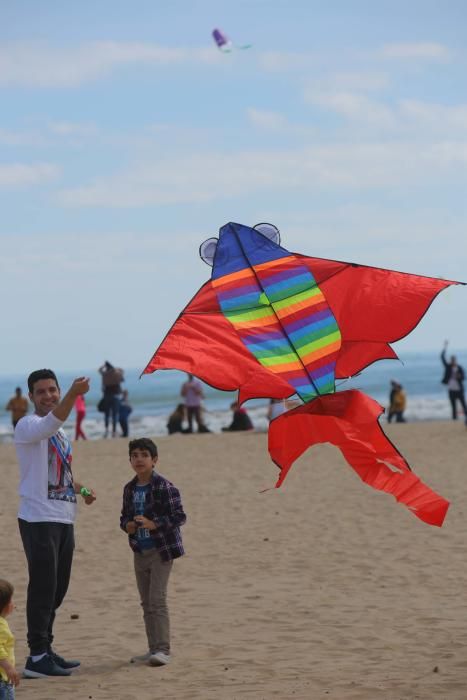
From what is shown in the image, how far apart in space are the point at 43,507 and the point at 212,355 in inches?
53.9

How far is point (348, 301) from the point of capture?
575cm

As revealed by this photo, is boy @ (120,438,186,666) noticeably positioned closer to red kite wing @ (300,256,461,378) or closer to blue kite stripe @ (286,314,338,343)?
blue kite stripe @ (286,314,338,343)

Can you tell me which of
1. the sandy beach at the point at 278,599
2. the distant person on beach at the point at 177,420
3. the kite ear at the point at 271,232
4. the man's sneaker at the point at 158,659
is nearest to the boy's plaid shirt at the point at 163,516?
the man's sneaker at the point at 158,659

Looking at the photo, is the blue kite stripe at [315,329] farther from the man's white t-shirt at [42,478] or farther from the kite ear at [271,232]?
the man's white t-shirt at [42,478]

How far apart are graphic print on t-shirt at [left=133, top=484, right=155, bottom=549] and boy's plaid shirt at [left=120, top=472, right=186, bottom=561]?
0.02 metres

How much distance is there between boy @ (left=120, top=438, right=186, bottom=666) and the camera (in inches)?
253

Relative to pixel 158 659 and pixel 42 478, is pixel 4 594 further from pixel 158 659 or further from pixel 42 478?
pixel 158 659

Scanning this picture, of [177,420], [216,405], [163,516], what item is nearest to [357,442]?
[163,516]

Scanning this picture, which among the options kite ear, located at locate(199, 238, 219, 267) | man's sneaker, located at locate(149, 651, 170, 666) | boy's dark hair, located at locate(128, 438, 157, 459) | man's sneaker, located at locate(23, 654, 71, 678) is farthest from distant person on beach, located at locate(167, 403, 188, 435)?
kite ear, located at locate(199, 238, 219, 267)

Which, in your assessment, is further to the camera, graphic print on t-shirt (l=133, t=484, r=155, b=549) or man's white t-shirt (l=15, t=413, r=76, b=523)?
graphic print on t-shirt (l=133, t=484, r=155, b=549)

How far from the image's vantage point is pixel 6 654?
5.10 m

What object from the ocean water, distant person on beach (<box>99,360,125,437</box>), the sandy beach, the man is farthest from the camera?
the ocean water

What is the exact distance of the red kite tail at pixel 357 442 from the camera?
5.29 metres

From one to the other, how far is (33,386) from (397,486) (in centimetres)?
213
